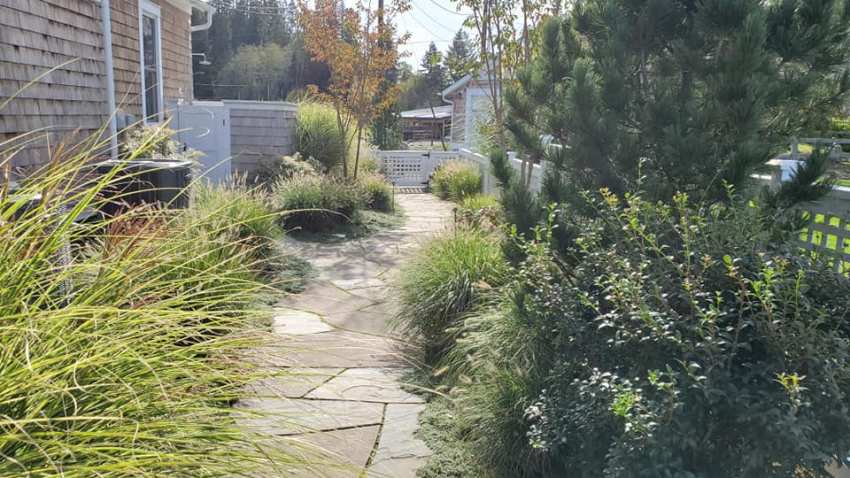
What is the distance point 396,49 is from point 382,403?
9.51 metres

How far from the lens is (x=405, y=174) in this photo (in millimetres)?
16531

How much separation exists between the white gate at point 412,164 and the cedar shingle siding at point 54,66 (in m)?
7.98

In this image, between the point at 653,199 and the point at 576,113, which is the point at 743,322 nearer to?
the point at 653,199

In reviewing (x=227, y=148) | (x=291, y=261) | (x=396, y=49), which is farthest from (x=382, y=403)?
(x=396, y=49)

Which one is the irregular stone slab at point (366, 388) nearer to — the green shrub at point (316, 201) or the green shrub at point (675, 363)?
the green shrub at point (675, 363)

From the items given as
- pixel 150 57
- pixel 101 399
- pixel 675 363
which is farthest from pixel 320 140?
pixel 101 399

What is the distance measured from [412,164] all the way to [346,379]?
1293 cm

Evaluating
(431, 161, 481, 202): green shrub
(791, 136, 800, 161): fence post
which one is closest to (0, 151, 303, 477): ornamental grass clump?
(791, 136, 800, 161): fence post

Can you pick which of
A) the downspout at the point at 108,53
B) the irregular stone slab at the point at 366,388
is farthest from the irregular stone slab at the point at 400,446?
the downspout at the point at 108,53

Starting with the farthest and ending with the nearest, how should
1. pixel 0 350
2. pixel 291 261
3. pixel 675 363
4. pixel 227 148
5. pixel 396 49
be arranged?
pixel 396 49
pixel 227 148
pixel 291 261
pixel 675 363
pixel 0 350

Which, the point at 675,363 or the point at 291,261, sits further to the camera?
the point at 291,261

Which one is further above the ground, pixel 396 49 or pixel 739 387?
pixel 396 49

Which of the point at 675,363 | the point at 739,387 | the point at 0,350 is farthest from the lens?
the point at 675,363

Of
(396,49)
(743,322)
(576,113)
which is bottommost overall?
(743,322)
